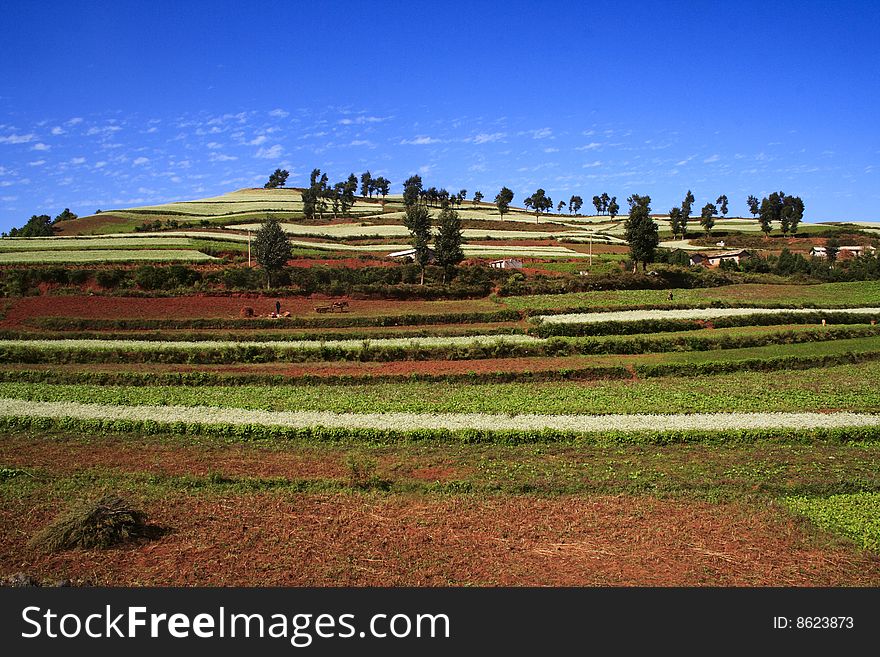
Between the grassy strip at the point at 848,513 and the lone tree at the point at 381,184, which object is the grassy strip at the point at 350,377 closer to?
the grassy strip at the point at 848,513

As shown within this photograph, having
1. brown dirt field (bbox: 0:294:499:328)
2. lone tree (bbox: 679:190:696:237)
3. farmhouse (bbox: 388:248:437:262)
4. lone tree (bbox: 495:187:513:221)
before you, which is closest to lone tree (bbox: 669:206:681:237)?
lone tree (bbox: 679:190:696:237)

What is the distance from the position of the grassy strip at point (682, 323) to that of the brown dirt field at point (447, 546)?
87.4ft

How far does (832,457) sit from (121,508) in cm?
2173

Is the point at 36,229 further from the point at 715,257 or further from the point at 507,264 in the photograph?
the point at 715,257

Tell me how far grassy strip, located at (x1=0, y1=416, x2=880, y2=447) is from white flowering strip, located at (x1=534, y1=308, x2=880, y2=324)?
21971 mm

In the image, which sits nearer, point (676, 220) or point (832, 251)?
point (832, 251)

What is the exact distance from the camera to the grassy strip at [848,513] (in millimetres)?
15664

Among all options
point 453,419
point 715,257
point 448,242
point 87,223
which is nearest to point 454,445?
point 453,419

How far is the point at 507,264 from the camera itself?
8112cm

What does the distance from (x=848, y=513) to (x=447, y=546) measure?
10.6 metres

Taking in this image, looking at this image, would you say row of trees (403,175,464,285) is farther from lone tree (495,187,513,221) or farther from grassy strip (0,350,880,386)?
lone tree (495,187,513,221)

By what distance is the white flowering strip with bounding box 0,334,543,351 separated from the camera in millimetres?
40062

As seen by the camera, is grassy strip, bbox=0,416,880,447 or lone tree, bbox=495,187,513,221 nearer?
grassy strip, bbox=0,416,880,447

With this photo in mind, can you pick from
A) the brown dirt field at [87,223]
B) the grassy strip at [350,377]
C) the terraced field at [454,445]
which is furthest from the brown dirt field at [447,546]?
the brown dirt field at [87,223]
